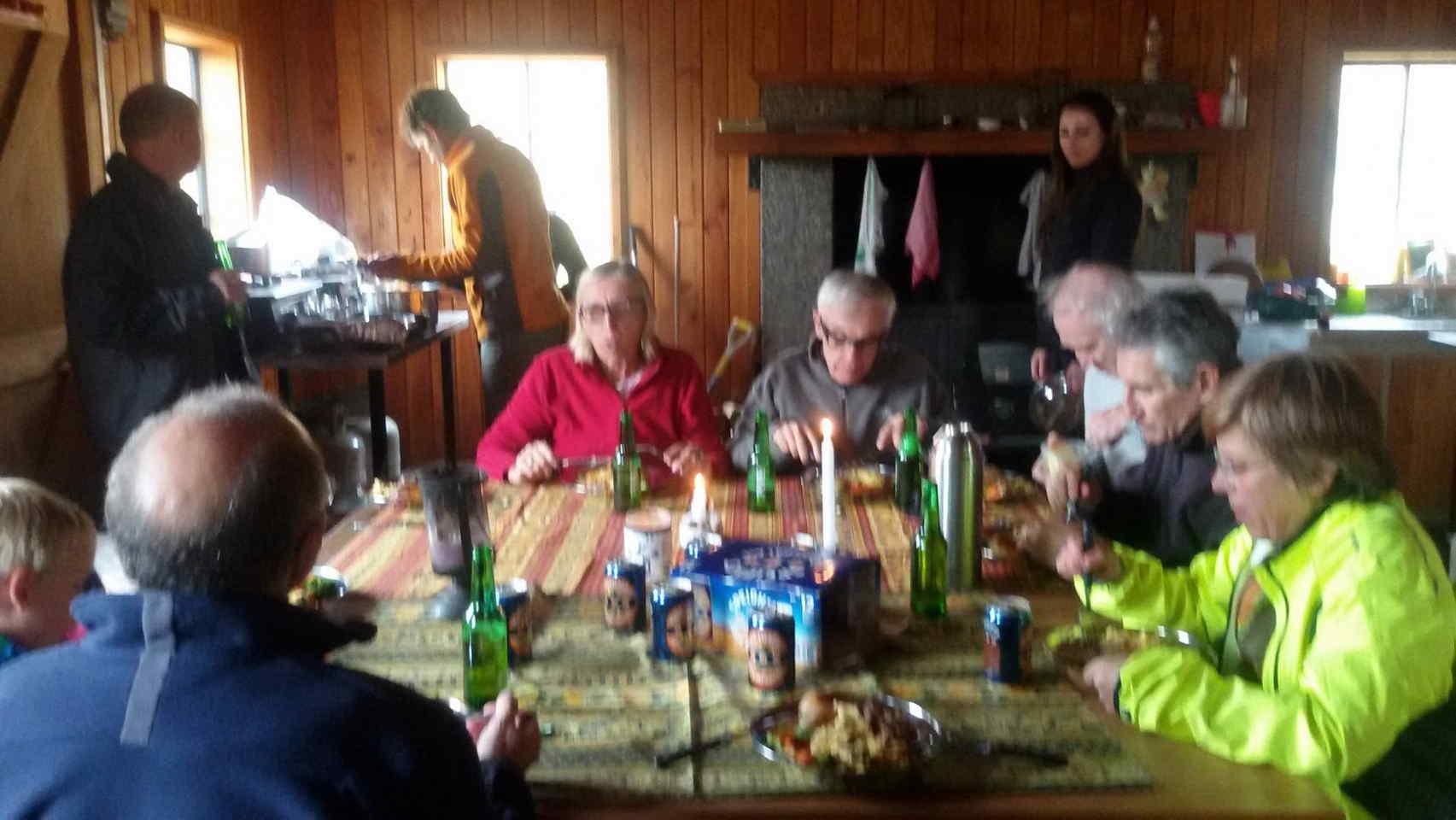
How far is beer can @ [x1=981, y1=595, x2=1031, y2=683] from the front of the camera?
4.49ft

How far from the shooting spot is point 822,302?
2752 mm

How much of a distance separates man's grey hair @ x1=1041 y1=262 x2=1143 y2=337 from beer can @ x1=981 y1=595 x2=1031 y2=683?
4.66 feet

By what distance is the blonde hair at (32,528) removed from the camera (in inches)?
62.1

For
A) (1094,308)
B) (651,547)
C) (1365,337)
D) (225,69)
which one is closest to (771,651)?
(651,547)

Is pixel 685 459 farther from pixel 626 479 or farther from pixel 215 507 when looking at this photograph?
pixel 215 507

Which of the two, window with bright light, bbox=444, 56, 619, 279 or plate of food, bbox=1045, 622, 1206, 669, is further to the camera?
window with bright light, bbox=444, 56, 619, 279

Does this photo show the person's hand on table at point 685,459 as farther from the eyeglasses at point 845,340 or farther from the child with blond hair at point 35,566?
the child with blond hair at point 35,566

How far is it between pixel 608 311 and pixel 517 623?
1.29m

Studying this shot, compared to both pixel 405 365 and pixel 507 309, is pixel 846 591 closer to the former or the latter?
pixel 507 309

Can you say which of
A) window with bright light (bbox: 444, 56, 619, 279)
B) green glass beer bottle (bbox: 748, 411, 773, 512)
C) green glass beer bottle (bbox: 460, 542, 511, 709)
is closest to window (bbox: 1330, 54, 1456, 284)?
window with bright light (bbox: 444, 56, 619, 279)

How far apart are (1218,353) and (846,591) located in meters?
0.98

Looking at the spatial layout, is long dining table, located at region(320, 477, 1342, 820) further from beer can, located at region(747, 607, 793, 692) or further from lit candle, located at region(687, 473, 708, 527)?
lit candle, located at region(687, 473, 708, 527)

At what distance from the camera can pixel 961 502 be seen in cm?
170

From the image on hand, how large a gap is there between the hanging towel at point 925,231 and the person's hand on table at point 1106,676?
12.1 ft
